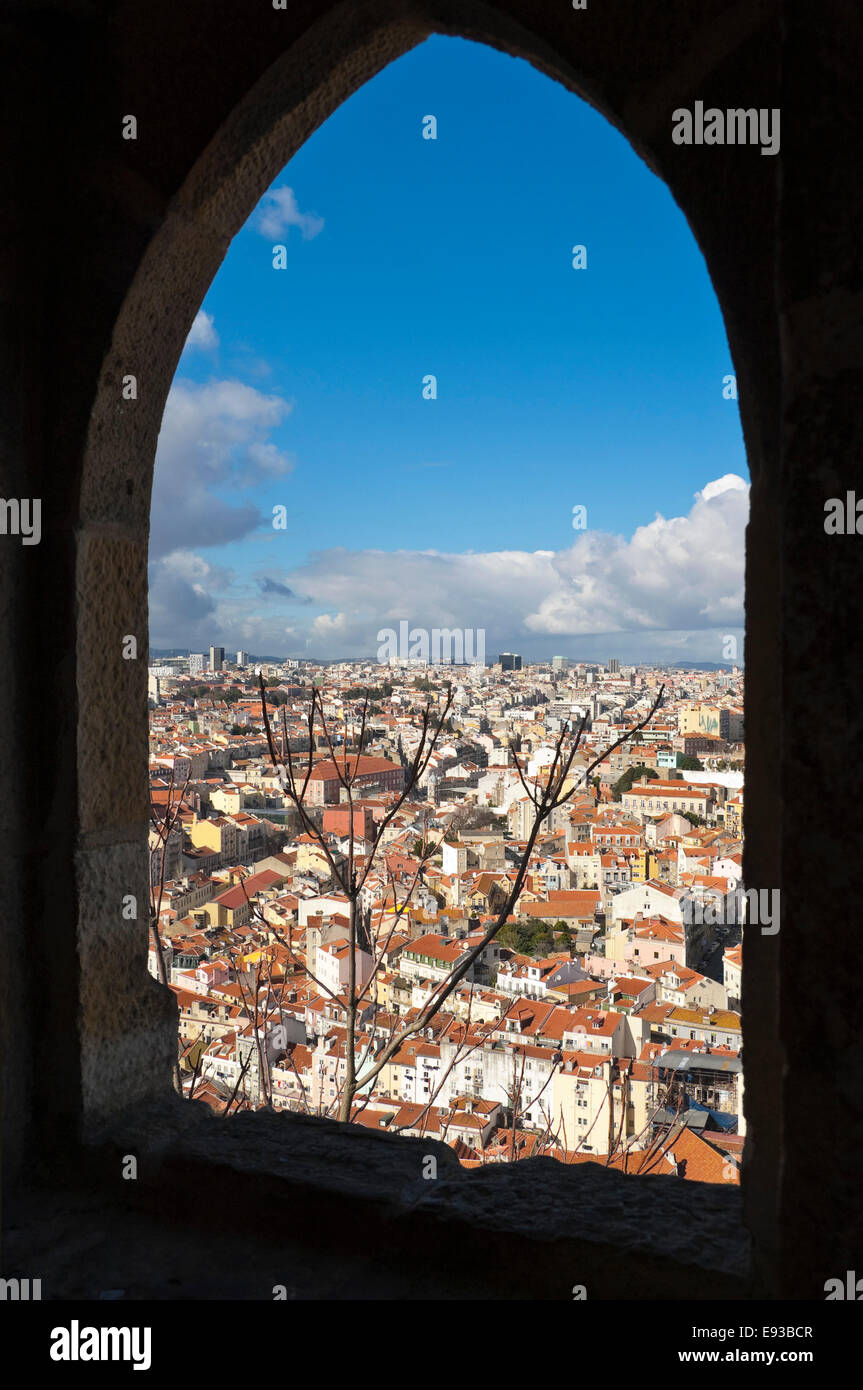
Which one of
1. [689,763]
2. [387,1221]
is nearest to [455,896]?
[689,763]

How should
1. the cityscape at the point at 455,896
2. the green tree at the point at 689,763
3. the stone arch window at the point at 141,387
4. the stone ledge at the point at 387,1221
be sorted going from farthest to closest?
the green tree at the point at 689,763 → the cityscape at the point at 455,896 → the stone ledge at the point at 387,1221 → the stone arch window at the point at 141,387

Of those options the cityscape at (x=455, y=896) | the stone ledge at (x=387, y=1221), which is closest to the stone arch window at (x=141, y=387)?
the stone ledge at (x=387, y=1221)

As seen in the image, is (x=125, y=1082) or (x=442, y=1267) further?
(x=125, y=1082)

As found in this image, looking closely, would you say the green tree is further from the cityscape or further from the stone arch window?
the stone arch window

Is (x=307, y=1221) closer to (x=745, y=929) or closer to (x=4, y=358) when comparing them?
(x=745, y=929)

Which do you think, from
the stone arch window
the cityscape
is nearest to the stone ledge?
the stone arch window

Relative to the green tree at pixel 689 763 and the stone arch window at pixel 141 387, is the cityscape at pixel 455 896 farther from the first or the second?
the stone arch window at pixel 141 387

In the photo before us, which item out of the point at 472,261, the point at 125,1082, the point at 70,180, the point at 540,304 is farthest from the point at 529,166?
the point at 125,1082

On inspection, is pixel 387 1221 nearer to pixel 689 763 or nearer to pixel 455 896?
pixel 455 896
